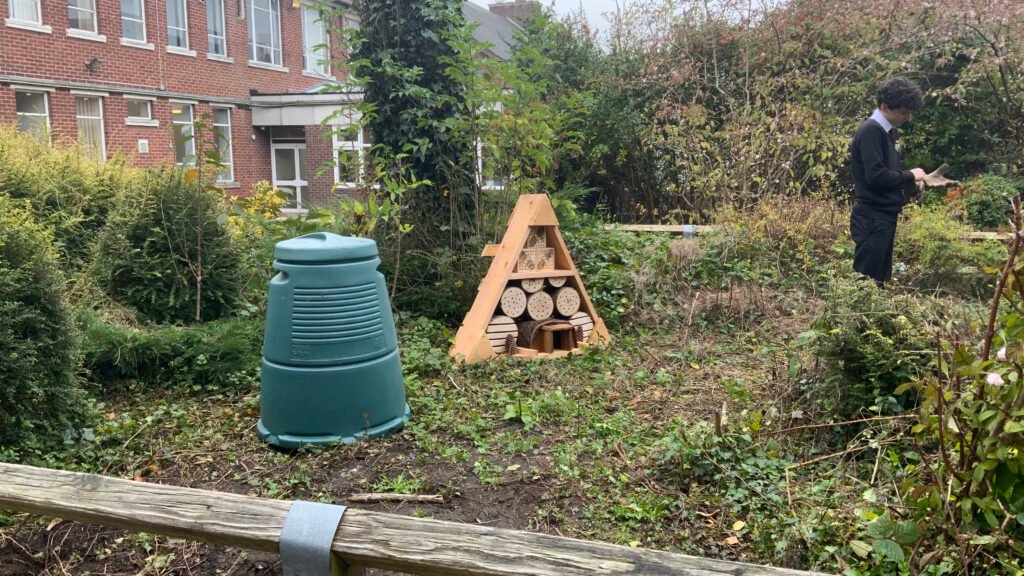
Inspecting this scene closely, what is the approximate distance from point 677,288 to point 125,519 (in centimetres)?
578

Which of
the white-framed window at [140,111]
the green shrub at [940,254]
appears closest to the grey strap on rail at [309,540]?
the green shrub at [940,254]

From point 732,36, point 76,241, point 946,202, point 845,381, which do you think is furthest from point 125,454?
point 732,36

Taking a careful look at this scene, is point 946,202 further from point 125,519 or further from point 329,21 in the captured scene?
point 125,519

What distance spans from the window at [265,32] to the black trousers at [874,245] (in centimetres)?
2405

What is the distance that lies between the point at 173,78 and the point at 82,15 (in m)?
3.01

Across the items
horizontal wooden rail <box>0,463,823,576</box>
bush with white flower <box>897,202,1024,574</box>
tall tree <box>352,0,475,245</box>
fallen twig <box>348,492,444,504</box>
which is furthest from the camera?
tall tree <box>352,0,475,245</box>

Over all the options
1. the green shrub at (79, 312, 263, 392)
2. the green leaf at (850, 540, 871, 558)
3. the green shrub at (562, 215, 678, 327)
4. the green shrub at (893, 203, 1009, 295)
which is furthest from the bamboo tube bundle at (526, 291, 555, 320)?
the green leaf at (850, 540, 871, 558)

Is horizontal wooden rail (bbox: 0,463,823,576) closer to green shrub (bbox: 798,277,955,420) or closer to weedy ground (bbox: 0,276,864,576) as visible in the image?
weedy ground (bbox: 0,276,864,576)

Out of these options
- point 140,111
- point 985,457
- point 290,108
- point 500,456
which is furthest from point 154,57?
point 985,457

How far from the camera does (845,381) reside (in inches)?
150

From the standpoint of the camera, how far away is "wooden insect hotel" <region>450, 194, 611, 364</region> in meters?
5.84

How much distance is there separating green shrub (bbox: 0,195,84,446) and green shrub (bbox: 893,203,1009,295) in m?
6.49

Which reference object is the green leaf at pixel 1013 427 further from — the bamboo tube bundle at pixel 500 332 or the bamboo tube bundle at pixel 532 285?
the bamboo tube bundle at pixel 532 285

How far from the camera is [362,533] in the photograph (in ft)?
6.75
